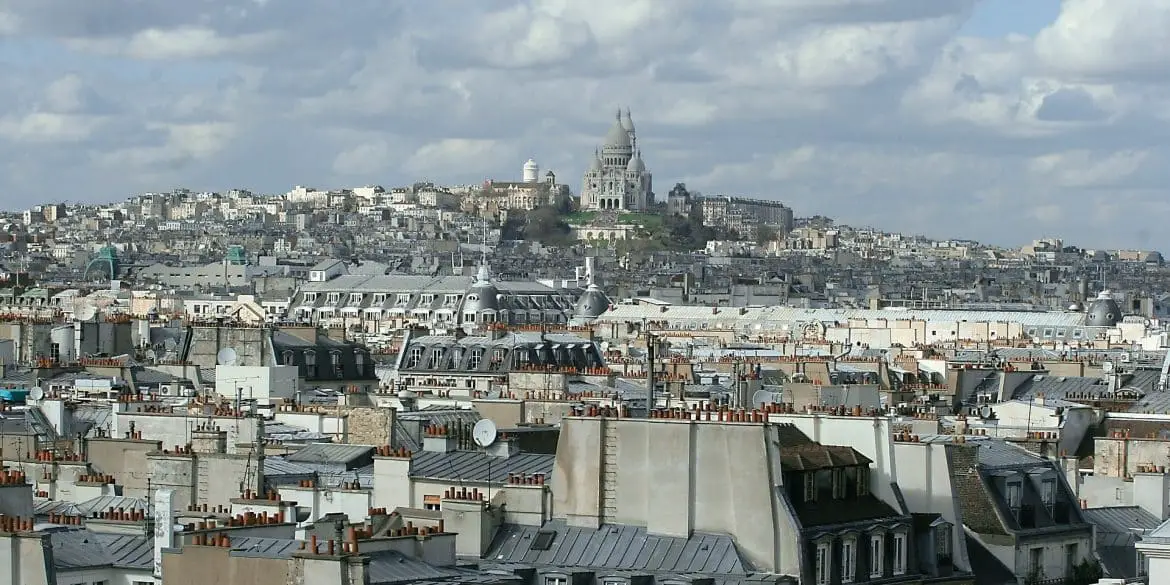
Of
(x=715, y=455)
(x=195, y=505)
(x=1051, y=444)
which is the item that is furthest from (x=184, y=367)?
(x=715, y=455)

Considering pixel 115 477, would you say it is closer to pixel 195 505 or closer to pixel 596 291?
pixel 195 505

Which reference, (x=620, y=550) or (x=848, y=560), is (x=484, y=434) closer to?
(x=620, y=550)

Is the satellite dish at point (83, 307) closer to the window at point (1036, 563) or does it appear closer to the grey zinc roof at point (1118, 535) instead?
the grey zinc roof at point (1118, 535)

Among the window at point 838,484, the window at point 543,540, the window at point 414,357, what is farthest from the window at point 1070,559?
the window at point 414,357

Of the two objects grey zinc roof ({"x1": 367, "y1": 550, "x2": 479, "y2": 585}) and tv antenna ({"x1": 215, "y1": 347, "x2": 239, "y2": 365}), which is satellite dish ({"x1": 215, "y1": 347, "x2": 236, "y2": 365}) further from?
grey zinc roof ({"x1": 367, "y1": 550, "x2": 479, "y2": 585})

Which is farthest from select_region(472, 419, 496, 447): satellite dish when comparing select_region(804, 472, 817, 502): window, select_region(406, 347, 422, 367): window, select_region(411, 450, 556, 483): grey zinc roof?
select_region(406, 347, 422, 367): window

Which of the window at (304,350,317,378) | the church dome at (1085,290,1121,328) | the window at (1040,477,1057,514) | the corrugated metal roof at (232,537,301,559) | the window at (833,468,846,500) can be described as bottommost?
the corrugated metal roof at (232,537,301,559)
